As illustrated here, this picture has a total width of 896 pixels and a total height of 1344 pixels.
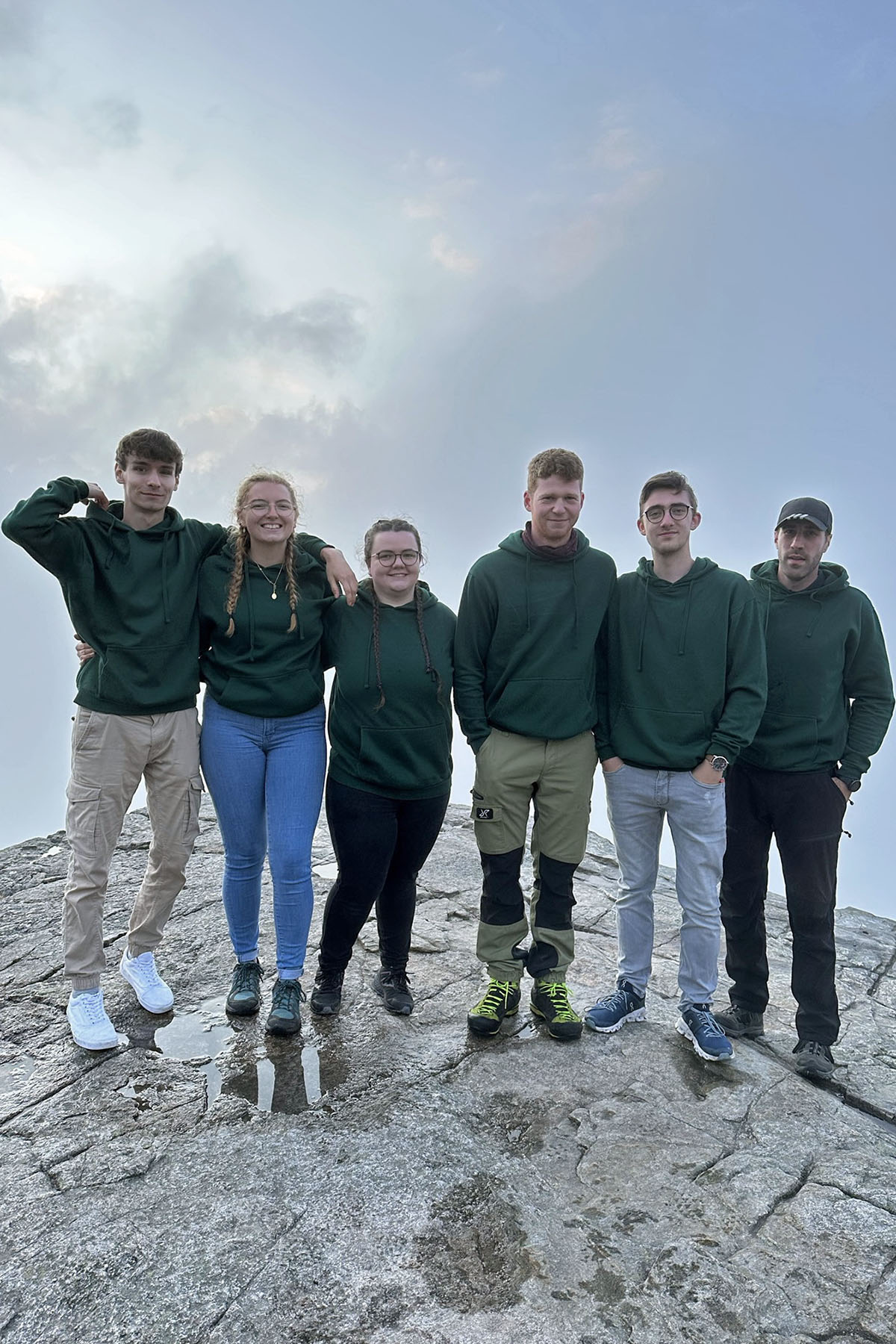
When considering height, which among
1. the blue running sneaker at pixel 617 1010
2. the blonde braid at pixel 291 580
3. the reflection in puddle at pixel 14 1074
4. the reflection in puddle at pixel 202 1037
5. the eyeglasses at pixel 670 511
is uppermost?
the eyeglasses at pixel 670 511

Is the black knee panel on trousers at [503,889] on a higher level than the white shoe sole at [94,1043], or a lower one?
higher

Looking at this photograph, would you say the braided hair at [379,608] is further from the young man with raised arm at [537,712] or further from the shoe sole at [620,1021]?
the shoe sole at [620,1021]

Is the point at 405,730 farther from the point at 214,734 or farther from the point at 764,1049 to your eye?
the point at 764,1049

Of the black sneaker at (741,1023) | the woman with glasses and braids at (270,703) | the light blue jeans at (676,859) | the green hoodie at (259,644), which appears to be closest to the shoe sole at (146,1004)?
the woman with glasses and braids at (270,703)

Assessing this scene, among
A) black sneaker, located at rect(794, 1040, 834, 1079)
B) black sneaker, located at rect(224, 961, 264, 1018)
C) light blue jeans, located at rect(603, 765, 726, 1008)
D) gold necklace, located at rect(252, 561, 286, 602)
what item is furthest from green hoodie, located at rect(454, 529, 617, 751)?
black sneaker, located at rect(794, 1040, 834, 1079)

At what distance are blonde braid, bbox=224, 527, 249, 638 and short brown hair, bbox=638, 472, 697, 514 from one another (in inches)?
80.9

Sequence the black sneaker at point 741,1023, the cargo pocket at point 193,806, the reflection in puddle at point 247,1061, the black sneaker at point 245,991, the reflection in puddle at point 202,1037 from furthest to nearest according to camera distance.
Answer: the black sneaker at point 741,1023
the black sneaker at point 245,991
the cargo pocket at point 193,806
the reflection in puddle at point 202,1037
the reflection in puddle at point 247,1061

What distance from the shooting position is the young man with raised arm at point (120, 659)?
3957 mm

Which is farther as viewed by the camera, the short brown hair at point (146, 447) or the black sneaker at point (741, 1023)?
the black sneaker at point (741, 1023)

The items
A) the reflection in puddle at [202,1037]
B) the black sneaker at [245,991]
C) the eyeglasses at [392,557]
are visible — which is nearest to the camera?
the reflection in puddle at [202,1037]

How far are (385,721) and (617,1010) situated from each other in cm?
199

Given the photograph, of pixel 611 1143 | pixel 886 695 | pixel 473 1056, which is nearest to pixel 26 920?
pixel 473 1056

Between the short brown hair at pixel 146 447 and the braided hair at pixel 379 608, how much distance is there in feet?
3.49

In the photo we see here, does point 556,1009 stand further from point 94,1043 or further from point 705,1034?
point 94,1043
